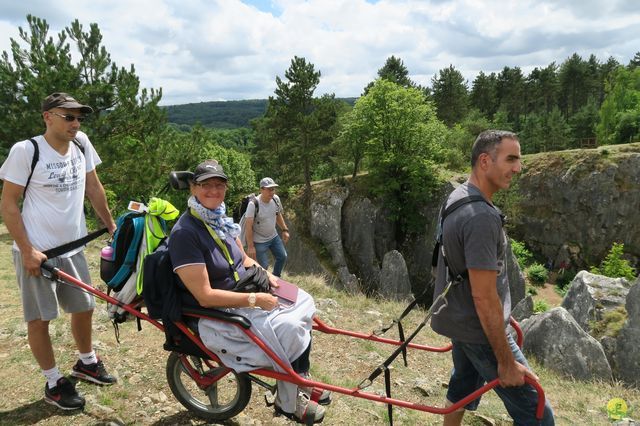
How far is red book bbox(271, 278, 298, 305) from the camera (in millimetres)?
3502

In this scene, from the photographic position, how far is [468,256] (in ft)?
8.46

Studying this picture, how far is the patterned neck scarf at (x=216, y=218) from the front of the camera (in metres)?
3.34

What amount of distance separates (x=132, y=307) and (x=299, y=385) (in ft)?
5.53

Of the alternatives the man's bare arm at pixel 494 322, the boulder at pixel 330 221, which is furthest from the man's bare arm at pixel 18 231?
the boulder at pixel 330 221

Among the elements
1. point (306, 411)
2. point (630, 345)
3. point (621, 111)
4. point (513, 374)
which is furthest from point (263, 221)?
point (621, 111)

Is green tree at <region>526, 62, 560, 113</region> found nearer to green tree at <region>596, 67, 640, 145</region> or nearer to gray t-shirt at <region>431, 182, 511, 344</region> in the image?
green tree at <region>596, 67, 640, 145</region>

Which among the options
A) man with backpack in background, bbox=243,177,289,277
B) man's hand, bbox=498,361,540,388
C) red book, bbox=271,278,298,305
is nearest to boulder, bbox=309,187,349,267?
man with backpack in background, bbox=243,177,289,277

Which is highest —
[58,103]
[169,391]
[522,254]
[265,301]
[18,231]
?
[58,103]

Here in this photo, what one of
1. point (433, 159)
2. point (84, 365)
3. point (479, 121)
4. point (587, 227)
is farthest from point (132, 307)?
point (479, 121)

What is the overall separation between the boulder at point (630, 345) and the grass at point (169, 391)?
147 centimetres

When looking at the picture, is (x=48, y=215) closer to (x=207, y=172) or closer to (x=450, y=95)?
(x=207, y=172)

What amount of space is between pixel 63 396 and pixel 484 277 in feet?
12.7

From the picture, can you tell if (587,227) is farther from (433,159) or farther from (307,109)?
(307,109)

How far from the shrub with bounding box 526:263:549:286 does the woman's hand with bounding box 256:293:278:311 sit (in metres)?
35.3
